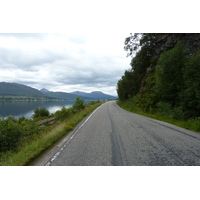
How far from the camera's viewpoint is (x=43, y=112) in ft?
92.1

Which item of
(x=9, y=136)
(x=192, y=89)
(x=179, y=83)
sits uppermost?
(x=179, y=83)

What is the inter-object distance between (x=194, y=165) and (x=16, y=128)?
7.28m

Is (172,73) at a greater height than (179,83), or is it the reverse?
(172,73)

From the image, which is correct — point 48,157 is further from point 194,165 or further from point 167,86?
point 167,86

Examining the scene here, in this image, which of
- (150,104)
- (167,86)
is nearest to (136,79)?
(150,104)

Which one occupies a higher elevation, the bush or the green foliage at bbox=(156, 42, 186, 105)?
the green foliage at bbox=(156, 42, 186, 105)

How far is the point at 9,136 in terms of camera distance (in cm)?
624

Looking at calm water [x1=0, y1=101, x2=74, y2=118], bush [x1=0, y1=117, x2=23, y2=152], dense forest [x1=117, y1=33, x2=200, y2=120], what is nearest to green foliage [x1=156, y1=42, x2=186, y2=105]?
dense forest [x1=117, y1=33, x2=200, y2=120]

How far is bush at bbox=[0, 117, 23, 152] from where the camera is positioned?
596 cm

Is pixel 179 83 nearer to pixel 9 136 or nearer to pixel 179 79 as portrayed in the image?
pixel 179 79

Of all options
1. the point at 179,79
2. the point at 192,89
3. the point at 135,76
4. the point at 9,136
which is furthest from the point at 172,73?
the point at 135,76

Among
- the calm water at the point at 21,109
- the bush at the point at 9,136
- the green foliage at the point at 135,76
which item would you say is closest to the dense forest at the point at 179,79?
the green foliage at the point at 135,76

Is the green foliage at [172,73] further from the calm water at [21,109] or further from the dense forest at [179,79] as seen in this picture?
the calm water at [21,109]

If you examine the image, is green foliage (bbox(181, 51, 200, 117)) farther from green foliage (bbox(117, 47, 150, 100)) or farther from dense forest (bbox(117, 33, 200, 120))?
green foliage (bbox(117, 47, 150, 100))
